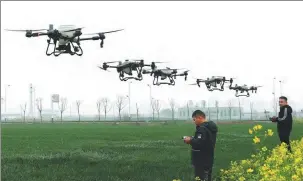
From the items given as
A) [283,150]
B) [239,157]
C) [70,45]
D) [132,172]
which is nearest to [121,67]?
[70,45]

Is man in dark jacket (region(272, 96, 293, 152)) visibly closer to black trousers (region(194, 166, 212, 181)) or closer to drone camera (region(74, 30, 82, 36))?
black trousers (region(194, 166, 212, 181))

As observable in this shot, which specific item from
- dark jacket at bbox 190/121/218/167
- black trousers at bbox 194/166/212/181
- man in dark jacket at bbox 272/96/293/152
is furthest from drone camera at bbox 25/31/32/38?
black trousers at bbox 194/166/212/181

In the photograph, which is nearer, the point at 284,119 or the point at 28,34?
the point at 284,119

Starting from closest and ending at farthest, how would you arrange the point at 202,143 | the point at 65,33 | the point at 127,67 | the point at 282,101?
the point at 202,143, the point at 282,101, the point at 65,33, the point at 127,67

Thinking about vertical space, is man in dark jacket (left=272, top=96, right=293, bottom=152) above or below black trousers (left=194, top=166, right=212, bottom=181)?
above

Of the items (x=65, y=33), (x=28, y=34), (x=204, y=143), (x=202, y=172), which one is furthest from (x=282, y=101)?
(x=28, y=34)

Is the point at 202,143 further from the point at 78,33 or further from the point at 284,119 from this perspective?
the point at 78,33

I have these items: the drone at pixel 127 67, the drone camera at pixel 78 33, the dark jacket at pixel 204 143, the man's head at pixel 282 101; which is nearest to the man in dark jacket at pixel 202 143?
the dark jacket at pixel 204 143

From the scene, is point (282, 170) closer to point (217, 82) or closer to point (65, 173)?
point (65, 173)
